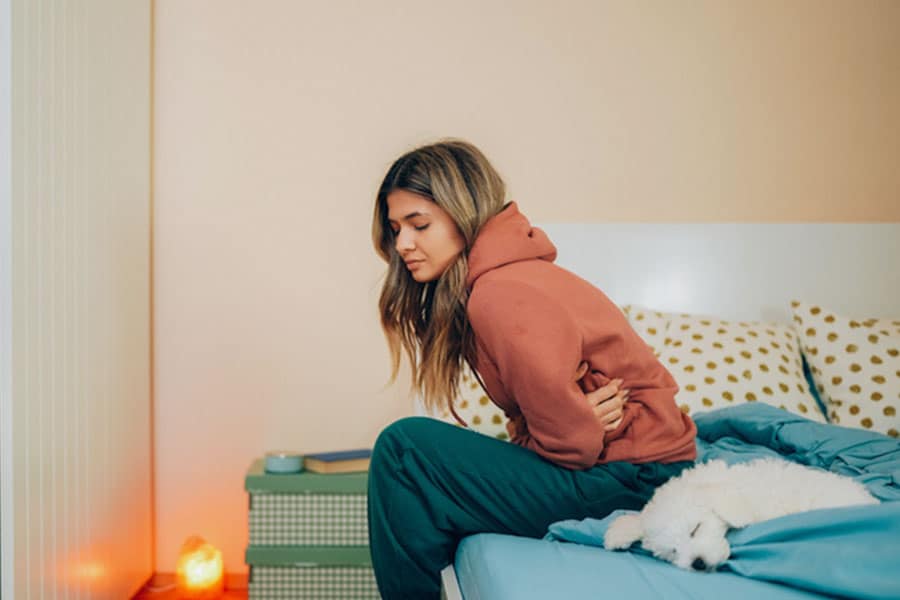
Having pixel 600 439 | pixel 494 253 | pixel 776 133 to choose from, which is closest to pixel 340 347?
pixel 494 253

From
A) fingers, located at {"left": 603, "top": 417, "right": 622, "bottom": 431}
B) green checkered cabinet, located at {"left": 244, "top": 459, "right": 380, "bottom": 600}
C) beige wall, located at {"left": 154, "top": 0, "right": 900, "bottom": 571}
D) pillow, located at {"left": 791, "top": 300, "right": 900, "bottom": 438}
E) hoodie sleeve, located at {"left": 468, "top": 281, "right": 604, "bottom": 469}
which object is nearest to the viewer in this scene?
hoodie sleeve, located at {"left": 468, "top": 281, "right": 604, "bottom": 469}

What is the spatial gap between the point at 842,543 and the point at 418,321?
94 cm

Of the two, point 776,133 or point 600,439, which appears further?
point 776,133

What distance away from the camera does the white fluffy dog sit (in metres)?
1.00

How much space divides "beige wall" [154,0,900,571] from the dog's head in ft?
4.80

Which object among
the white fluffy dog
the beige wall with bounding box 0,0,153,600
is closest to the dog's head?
the white fluffy dog

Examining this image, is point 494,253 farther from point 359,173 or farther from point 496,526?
point 359,173

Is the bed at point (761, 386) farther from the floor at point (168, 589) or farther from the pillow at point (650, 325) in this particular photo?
the floor at point (168, 589)

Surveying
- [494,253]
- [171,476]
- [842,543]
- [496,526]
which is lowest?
[171,476]

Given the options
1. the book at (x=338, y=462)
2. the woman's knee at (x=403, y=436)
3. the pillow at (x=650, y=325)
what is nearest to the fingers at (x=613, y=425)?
the woman's knee at (x=403, y=436)

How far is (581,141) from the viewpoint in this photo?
8.27ft

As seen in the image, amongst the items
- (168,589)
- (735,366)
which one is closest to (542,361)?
(735,366)

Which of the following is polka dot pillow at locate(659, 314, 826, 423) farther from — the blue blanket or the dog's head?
the dog's head

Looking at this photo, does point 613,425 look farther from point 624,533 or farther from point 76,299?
point 76,299
